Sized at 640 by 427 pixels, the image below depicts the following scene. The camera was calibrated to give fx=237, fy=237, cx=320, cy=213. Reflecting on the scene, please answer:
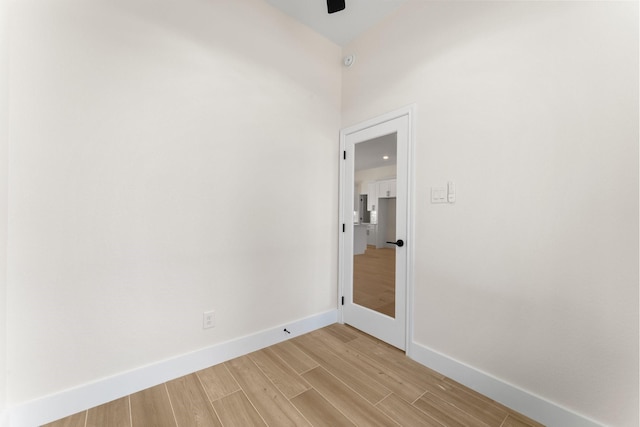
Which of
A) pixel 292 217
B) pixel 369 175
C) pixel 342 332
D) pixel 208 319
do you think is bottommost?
pixel 342 332

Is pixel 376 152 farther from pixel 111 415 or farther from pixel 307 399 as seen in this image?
pixel 111 415

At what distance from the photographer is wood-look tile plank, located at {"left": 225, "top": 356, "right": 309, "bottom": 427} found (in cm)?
140

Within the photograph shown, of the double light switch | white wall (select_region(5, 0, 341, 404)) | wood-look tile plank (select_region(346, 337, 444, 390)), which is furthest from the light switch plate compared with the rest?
wood-look tile plank (select_region(346, 337, 444, 390))

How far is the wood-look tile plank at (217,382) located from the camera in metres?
1.60

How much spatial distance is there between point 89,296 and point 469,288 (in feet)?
8.25

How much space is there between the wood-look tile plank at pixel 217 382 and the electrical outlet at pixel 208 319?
1.05 feet

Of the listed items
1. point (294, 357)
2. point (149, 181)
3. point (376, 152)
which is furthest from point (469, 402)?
point (149, 181)

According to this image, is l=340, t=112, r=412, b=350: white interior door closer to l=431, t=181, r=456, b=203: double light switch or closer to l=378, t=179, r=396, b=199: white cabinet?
l=378, t=179, r=396, b=199: white cabinet

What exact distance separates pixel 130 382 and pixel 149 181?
1.34 m

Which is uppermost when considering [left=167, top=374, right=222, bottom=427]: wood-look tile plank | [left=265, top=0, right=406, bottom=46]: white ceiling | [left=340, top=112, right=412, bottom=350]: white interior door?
[left=265, top=0, right=406, bottom=46]: white ceiling

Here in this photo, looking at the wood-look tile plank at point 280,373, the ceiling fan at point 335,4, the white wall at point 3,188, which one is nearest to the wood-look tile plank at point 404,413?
the wood-look tile plank at point 280,373

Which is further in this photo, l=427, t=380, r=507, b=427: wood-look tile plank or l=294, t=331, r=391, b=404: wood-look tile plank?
l=294, t=331, r=391, b=404: wood-look tile plank

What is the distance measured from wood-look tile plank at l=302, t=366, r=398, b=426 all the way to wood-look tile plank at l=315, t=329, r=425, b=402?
23cm

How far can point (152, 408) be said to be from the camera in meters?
1.45
